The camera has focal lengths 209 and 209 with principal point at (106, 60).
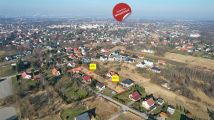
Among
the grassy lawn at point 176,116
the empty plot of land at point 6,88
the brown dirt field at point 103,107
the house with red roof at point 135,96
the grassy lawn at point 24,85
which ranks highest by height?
the house with red roof at point 135,96

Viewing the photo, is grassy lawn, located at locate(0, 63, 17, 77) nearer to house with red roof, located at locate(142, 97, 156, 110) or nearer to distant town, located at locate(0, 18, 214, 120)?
distant town, located at locate(0, 18, 214, 120)

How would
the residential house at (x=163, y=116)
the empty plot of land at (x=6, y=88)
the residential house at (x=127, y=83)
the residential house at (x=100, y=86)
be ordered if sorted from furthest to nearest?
the residential house at (x=127, y=83)
the residential house at (x=100, y=86)
the empty plot of land at (x=6, y=88)
the residential house at (x=163, y=116)

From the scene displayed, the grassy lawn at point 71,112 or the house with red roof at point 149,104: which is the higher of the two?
the house with red roof at point 149,104

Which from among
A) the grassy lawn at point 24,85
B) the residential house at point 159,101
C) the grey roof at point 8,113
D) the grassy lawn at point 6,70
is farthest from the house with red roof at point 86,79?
the grassy lawn at point 6,70

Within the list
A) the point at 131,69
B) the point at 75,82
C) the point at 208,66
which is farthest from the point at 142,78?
the point at 208,66

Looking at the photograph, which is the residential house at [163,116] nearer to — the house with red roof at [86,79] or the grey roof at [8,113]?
the house with red roof at [86,79]

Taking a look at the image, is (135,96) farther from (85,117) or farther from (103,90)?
(85,117)
